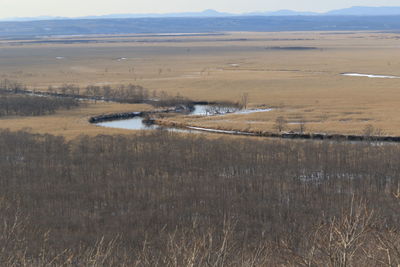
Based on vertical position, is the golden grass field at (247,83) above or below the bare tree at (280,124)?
below

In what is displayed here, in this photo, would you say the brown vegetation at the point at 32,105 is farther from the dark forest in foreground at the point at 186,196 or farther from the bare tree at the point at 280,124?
the bare tree at the point at 280,124

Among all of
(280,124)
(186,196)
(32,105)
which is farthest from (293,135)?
(32,105)

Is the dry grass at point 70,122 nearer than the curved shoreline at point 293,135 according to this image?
No

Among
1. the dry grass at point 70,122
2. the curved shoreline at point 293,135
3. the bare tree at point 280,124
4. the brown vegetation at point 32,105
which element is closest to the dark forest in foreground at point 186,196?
the curved shoreline at point 293,135

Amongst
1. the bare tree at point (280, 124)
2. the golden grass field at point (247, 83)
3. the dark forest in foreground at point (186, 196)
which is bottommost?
the golden grass field at point (247, 83)

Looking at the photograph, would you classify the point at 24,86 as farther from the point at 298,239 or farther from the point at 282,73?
the point at 298,239

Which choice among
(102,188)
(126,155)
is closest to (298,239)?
(102,188)

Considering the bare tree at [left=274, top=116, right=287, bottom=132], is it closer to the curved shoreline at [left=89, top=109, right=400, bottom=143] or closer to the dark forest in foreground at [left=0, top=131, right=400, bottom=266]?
the curved shoreline at [left=89, top=109, right=400, bottom=143]

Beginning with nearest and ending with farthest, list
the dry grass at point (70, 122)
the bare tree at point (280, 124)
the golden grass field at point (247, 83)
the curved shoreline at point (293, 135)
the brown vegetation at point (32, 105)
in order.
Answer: the curved shoreline at point (293, 135)
the bare tree at point (280, 124)
the dry grass at point (70, 122)
the golden grass field at point (247, 83)
the brown vegetation at point (32, 105)

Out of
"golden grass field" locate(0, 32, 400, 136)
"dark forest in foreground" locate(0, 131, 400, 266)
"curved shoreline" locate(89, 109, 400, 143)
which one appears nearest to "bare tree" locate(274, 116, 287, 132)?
"golden grass field" locate(0, 32, 400, 136)
